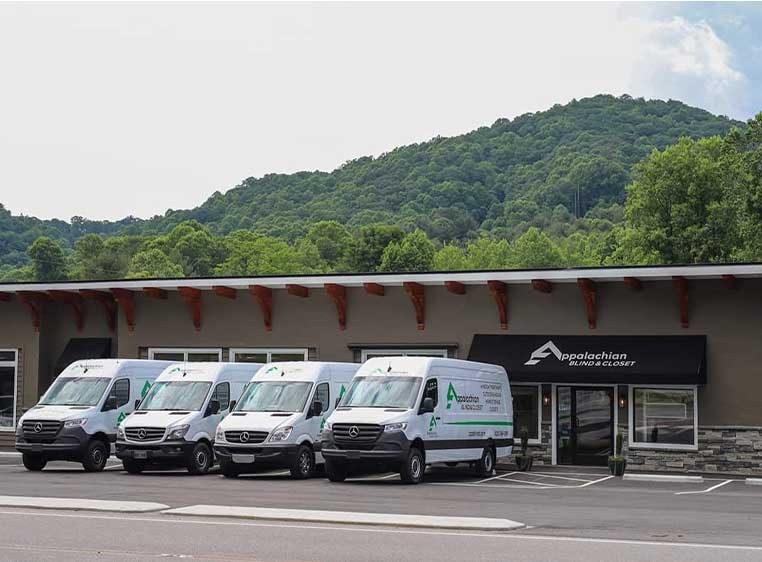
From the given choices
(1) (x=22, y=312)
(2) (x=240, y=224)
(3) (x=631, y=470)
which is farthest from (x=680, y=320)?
(2) (x=240, y=224)

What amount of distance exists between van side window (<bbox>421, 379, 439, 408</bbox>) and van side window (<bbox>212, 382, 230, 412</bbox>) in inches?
203

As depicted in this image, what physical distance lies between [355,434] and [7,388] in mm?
17230

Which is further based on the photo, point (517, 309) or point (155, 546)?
point (517, 309)

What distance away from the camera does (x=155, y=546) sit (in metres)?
12.4

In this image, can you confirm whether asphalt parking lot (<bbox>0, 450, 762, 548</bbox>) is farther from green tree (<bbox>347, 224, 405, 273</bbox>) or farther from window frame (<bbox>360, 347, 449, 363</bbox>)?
green tree (<bbox>347, 224, 405, 273</bbox>)

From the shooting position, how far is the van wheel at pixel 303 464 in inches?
917

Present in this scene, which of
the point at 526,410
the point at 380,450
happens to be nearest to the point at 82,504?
the point at 380,450

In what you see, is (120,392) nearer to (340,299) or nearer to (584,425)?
(340,299)

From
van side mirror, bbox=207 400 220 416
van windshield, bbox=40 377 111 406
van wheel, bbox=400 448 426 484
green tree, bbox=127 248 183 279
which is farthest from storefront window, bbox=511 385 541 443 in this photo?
green tree, bbox=127 248 183 279

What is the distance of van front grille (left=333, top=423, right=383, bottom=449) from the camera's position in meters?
22.0

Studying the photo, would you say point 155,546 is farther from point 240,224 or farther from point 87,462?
point 240,224

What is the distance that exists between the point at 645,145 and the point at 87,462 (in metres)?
85.8

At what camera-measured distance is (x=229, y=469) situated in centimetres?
2350

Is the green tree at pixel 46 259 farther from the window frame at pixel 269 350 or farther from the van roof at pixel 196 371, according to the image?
the van roof at pixel 196 371
